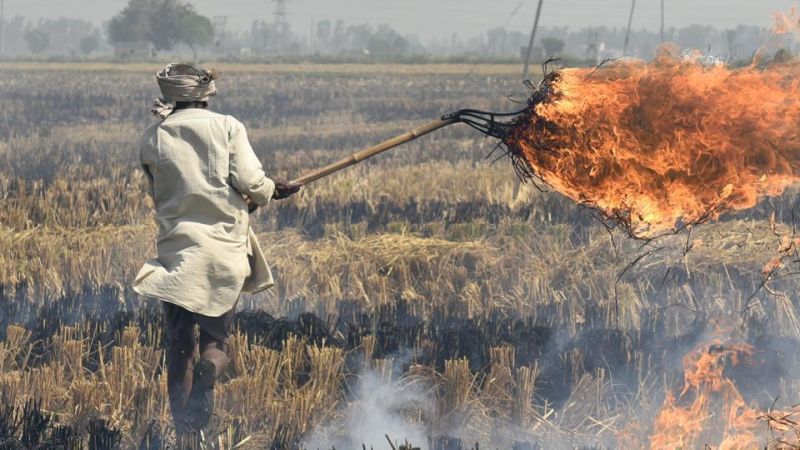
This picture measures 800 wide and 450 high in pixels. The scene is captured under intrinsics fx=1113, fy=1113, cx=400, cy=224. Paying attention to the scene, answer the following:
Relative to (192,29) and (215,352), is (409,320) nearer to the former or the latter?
(215,352)


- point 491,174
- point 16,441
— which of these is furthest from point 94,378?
point 491,174

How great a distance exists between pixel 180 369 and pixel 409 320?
2329 millimetres

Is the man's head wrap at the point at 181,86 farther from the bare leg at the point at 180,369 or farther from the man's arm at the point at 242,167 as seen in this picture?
the bare leg at the point at 180,369

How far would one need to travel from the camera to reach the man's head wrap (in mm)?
4844

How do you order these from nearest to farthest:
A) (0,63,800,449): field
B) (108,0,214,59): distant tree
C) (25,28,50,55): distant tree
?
1. (0,63,800,449): field
2. (108,0,214,59): distant tree
3. (25,28,50,55): distant tree

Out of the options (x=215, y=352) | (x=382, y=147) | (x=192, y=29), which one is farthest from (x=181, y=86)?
(x=192, y=29)

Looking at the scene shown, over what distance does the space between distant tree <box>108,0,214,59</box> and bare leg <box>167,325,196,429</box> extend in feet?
Answer: 323

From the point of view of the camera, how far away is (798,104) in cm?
472

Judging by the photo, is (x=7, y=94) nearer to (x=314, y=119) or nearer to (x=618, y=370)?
(x=314, y=119)

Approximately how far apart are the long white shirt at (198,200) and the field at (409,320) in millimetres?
622

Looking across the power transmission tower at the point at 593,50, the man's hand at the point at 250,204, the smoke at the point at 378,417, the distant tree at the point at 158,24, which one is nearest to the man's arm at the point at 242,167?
the man's hand at the point at 250,204

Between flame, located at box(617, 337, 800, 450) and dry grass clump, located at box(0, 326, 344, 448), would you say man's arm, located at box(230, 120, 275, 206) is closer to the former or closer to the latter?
dry grass clump, located at box(0, 326, 344, 448)

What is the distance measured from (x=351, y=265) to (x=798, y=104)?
4280 mm

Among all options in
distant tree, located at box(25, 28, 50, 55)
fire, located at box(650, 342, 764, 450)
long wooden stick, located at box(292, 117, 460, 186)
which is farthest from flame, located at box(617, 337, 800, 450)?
distant tree, located at box(25, 28, 50, 55)
